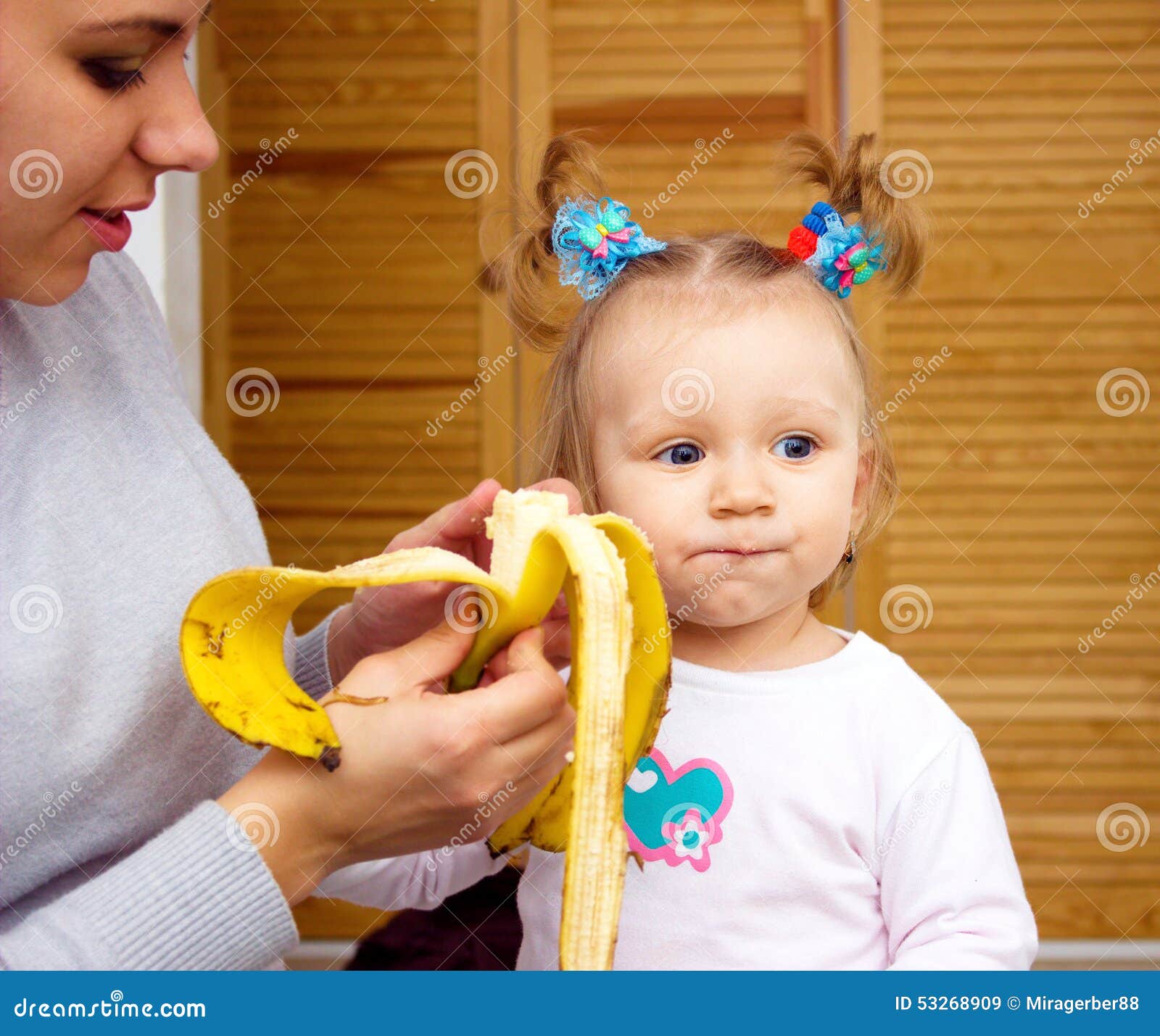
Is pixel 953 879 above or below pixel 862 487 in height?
below

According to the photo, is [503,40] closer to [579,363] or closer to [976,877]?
[579,363]

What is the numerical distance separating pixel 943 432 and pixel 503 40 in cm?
123

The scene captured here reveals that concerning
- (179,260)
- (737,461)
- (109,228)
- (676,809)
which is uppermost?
(179,260)

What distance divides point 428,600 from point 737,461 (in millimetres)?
300

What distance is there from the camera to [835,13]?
7.86ft

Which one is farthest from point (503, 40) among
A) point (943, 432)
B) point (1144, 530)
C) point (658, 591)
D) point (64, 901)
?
point (64, 901)

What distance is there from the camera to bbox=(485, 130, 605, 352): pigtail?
1.26 meters

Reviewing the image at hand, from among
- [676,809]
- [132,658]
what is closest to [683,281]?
[676,809]

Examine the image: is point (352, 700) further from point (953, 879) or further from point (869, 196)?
point (869, 196)

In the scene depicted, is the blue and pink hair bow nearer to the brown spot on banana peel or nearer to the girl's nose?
the girl's nose

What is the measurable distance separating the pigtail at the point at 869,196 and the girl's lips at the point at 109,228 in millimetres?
693

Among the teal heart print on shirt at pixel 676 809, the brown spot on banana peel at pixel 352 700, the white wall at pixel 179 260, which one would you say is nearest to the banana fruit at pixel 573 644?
the brown spot on banana peel at pixel 352 700

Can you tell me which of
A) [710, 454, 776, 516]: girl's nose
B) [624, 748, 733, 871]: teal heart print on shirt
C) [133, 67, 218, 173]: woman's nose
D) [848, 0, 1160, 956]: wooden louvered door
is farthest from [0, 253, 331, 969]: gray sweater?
[848, 0, 1160, 956]: wooden louvered door

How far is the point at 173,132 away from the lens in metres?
0.90
